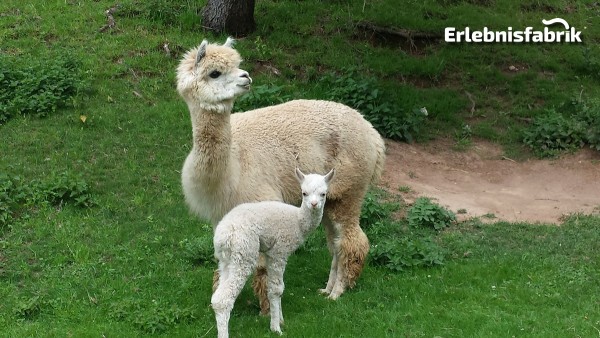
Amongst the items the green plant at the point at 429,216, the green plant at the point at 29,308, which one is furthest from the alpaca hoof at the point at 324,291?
the green plant at the point at 29,308

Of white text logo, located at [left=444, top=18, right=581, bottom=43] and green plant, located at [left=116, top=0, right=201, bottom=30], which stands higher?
green plant, located at [left=116, top=0, right=201, bottom=30]

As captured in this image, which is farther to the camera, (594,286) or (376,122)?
(376,122)

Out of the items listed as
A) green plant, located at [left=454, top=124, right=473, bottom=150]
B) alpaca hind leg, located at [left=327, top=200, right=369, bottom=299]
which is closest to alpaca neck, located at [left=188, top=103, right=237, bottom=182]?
alpaca hind leg, located at [left=327, top=200, right=369, bottom=299]

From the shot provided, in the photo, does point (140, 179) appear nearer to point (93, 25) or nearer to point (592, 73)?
point (93, 25)

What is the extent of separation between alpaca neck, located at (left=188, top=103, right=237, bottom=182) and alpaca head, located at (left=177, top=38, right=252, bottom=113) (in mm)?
32

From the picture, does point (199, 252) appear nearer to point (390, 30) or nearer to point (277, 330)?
point (277, 330)

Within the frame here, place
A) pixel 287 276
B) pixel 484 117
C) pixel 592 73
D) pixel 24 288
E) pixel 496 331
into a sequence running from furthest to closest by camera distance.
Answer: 1. pixel 592 73
2. pixel 484 117
3. pixel 287 276
4. pixel 24 288
5. pixel 496 331

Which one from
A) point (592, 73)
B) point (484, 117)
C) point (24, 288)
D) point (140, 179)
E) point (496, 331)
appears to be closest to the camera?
point (496, 331)

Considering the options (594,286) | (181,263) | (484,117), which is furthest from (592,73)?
(181,263)

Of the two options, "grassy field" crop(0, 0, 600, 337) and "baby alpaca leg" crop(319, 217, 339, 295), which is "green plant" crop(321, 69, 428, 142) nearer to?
"grassy field" crop(0, 0, 600, 337)

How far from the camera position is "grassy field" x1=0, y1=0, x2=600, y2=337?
21.3 feet

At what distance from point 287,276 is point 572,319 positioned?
106 inches

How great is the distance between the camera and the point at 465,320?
628cm

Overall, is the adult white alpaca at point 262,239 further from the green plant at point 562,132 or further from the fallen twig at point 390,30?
the fallen twig at point 390,30
